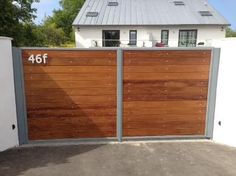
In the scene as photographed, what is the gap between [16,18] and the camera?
12258 millimetres

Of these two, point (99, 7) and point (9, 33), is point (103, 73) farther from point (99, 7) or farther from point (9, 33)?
point (99, 7)

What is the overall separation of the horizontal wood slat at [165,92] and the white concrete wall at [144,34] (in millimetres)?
14727

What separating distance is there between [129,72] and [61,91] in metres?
1.52

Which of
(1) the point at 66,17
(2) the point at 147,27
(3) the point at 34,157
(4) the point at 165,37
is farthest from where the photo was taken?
(1) the point at 66,17

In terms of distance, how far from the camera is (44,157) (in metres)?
4.47

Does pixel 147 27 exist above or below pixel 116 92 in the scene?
above

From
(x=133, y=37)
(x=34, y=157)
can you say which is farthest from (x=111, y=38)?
(x=34, y=157)

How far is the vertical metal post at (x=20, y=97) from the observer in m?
4.70

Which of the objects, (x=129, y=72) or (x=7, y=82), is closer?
(x=7, y=82)

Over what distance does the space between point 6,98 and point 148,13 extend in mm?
18131

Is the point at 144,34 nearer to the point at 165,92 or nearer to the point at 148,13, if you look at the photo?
the point at 148,13

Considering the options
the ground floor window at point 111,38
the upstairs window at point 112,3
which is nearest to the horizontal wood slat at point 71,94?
the ground floor window at point 111,38

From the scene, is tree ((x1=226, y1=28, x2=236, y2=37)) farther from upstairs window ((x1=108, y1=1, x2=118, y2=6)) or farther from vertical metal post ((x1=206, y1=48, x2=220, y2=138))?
vertical metal post ((x1=206, y1=48, x2=220, y2=138))

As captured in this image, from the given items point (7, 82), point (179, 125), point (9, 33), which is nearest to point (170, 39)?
point (9, 33)
